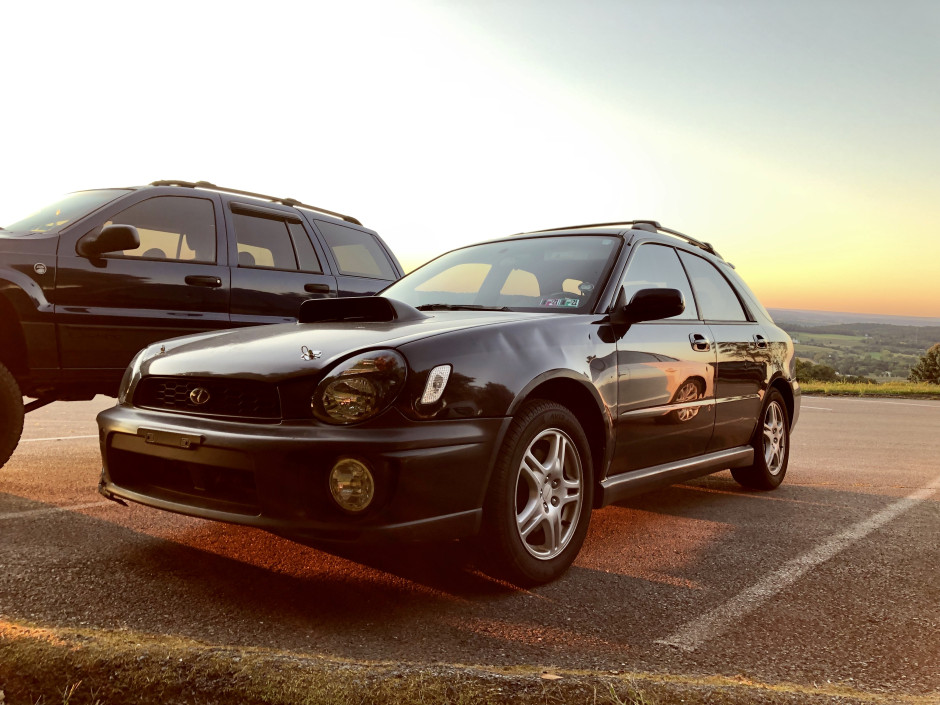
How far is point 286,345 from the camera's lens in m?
3.40

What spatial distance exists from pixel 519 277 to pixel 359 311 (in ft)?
3.49

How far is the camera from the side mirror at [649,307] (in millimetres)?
4020

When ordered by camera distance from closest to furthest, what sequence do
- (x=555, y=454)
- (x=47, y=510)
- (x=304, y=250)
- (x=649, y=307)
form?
(x=555, y=454), (x=649, y=307), (x=47, y=510), (x=304, y=250)

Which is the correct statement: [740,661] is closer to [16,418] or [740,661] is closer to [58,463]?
[16,418]

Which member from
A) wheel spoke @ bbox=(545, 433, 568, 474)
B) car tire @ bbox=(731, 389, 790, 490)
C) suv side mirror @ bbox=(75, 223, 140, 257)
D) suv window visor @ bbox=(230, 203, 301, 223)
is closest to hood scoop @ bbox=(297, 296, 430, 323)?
wheel spoke @ bbox=(545, 433, 568, 474)

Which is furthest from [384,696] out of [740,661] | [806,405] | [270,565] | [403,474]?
[806,405]

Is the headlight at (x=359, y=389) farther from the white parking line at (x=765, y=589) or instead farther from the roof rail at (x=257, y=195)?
the roof rail at (x=257, y=195)

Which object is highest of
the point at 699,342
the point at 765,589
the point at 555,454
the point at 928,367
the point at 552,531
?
the point at 699,342

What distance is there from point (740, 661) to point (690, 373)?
2152 mm

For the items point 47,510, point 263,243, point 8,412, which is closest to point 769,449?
point 263,243

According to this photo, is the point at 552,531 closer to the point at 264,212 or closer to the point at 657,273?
the point at 657,273

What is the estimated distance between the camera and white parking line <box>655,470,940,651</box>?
298cm

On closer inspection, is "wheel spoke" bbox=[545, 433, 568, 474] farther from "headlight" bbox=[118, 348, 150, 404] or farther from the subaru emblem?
"headlight" bbox=[118, 348, 150, 404]

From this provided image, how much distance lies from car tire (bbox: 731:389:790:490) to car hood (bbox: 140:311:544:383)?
8.58 feet
